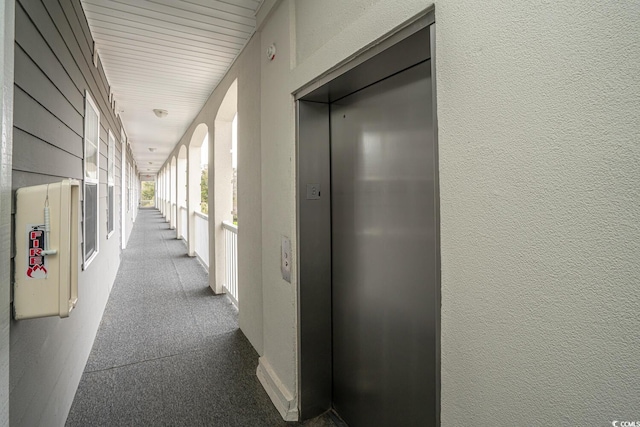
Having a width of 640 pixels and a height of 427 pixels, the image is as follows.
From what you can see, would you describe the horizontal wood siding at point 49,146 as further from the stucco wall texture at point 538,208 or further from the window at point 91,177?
the stucco wall texture at point 538,208

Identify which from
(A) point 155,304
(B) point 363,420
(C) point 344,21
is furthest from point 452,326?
(A) point 155,304

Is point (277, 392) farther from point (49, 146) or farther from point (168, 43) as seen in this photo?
point (168, 43)

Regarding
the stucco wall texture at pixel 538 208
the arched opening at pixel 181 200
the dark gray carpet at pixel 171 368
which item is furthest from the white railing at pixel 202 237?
the stucco wall texture at pixel 538 208

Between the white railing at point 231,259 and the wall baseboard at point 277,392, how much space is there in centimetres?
163

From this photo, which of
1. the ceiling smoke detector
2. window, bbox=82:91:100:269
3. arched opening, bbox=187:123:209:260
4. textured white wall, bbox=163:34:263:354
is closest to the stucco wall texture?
textured white wall, bbox=163:34:263:354

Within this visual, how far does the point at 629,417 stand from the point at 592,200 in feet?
1.35

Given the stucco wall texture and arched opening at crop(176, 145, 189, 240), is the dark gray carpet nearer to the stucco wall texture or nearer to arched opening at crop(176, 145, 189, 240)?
the stucco wall texture

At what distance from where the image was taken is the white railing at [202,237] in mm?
5730

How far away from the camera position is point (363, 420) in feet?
5.93

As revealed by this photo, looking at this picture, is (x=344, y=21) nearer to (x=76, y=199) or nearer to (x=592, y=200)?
(x=592, y=200)

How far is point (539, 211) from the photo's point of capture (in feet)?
2.40

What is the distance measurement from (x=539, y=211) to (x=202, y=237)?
5929 mm

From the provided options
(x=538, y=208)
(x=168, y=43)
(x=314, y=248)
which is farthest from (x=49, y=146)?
(x=538, y=208)

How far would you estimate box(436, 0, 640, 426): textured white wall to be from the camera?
2.00ft
